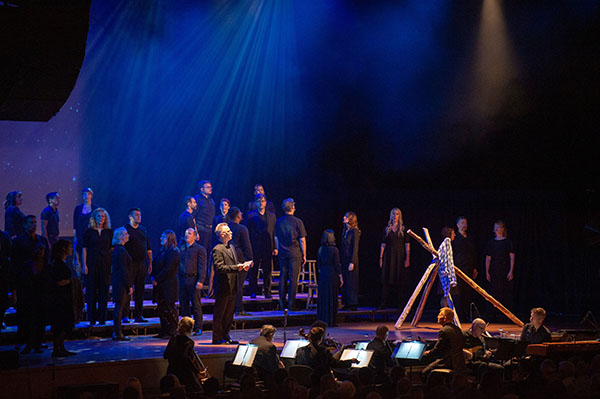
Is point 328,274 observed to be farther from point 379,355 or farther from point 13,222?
point 13,222

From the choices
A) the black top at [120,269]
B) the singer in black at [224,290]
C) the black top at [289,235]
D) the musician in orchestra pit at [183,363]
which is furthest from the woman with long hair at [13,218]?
the black top at [289,235]

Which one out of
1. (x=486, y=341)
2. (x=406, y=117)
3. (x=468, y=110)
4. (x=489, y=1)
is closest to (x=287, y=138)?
(x=406, y=117)

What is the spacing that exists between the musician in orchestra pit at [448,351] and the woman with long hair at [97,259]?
16.0ft

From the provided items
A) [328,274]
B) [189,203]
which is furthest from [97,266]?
[328,274]

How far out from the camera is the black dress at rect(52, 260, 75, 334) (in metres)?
9.16

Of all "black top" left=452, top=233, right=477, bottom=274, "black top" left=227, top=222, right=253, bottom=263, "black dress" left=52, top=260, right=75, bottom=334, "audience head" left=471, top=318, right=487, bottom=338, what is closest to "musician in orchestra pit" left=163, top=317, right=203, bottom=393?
"black dress" left=52, top=260, right=75, bottom=334

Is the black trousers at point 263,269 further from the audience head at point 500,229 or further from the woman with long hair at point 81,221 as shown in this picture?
the audience head at point 500,229

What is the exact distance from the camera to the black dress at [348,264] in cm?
1405

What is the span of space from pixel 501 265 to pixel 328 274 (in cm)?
371

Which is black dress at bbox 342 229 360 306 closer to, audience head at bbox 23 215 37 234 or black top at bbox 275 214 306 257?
black top at bbox 275 214 306 257

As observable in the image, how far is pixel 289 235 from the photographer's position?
13.4m

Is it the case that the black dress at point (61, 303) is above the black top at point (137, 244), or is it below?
below

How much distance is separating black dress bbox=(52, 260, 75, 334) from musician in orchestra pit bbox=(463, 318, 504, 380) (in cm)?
494

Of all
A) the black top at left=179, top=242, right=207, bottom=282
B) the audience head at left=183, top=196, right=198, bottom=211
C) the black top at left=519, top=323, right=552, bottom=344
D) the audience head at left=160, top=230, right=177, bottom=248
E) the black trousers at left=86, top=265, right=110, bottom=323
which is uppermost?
the audience head at left=183, top=196, right=198, bottom=211
